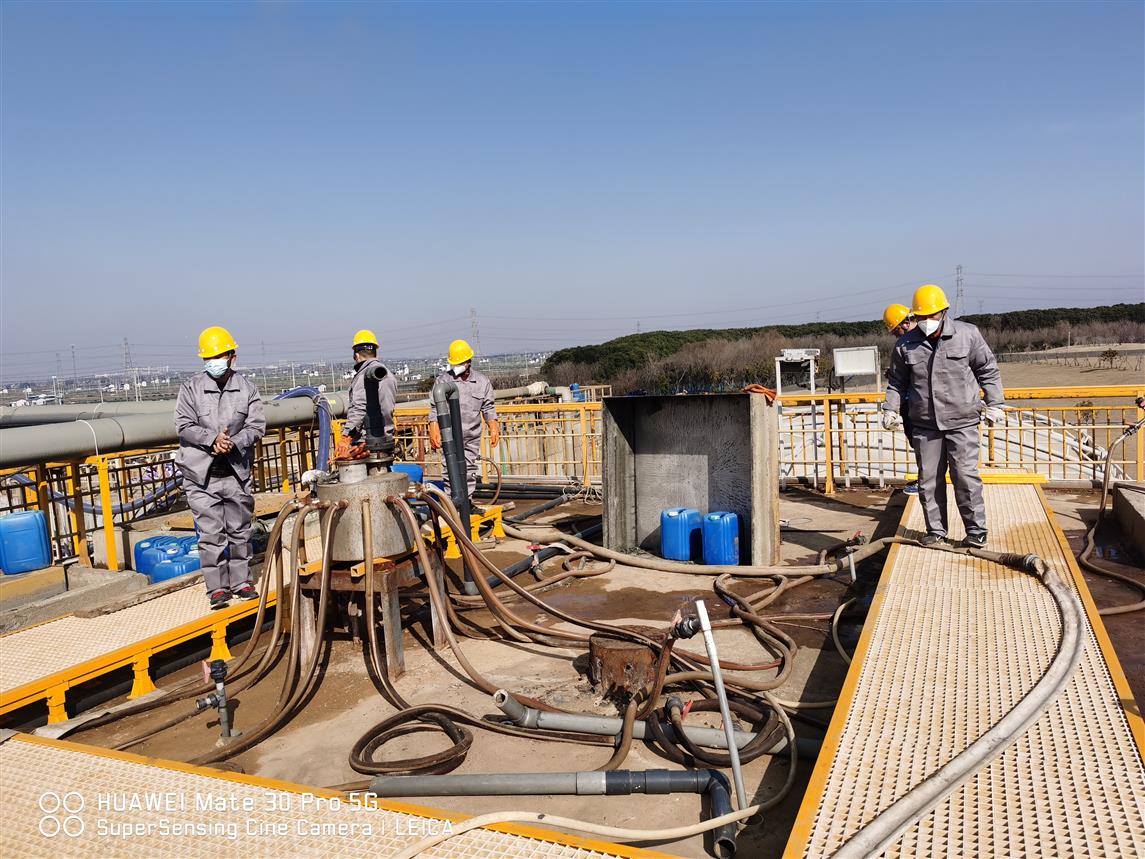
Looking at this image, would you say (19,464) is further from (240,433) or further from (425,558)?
(425,558)

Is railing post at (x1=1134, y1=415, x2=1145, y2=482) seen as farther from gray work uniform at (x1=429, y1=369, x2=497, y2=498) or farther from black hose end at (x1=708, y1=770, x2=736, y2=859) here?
black hose end at (x1=708, y1=770, x2=736, y2=859)

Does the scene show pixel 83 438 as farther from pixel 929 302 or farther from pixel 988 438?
pixel 988 438

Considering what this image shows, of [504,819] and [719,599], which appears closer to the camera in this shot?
[504,819]

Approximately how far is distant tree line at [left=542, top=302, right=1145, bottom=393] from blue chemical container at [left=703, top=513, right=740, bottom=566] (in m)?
25.3

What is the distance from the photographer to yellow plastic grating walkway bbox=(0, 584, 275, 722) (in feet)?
13.9

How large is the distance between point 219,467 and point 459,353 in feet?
11.0

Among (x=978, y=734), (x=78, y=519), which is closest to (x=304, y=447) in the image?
(x=78, y=519)

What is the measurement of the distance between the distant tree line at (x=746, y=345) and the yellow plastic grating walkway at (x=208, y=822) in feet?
97.4

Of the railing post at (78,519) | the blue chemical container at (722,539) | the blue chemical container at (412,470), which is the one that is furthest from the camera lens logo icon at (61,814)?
the blue chemical container at (722,539)

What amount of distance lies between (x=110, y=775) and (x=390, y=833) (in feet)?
4.55

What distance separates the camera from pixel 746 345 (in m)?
45.3

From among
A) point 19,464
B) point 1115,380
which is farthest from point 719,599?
point 1115,380

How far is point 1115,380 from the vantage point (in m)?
30.1

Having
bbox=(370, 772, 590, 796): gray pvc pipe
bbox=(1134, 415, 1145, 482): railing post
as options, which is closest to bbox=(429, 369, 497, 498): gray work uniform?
bbox=(370, 772, 590, 796): gray pvc pipe
